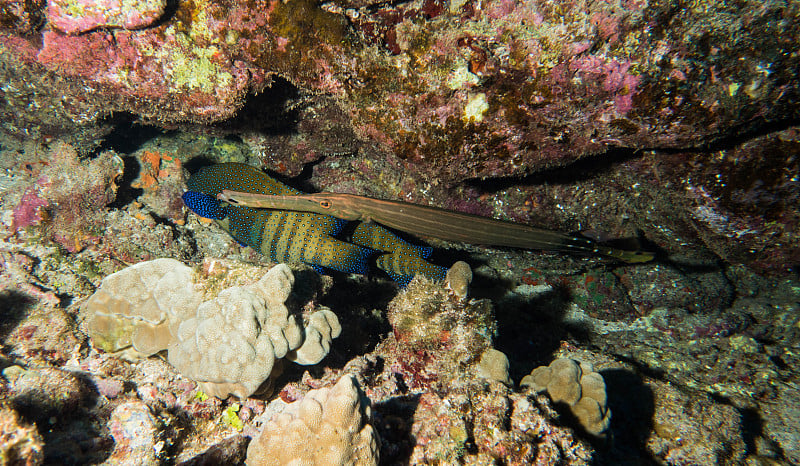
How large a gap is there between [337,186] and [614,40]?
437 cm

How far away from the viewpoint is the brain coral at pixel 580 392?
3189 mm

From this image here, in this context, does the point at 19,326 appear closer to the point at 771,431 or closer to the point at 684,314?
the point at 771,431

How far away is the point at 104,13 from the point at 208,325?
3317 millimetres

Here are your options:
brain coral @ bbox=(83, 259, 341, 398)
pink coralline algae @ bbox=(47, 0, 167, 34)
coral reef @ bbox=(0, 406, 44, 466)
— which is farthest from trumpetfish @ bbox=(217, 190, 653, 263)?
coral reef @ bbox=(0, 406, 44, 466)

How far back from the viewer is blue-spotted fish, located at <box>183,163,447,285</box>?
466 cm

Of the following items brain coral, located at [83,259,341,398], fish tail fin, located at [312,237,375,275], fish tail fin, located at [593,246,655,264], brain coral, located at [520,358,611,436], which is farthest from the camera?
fish tail fin, located at [312,237,375,275]

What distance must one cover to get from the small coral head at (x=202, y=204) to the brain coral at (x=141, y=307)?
158cm

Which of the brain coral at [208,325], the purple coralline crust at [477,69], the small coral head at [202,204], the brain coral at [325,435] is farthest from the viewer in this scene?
the small coral head at [202,204]

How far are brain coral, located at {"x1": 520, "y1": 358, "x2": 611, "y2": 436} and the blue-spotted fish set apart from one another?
1.93 metres

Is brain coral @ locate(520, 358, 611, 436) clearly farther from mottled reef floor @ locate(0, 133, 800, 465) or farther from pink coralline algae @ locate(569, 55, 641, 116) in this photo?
pink coralline algae @ locate(569, 55, 641, 116)

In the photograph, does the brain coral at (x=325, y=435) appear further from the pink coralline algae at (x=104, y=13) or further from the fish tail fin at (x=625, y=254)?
the pink coralline algae at (x=104, y=13)

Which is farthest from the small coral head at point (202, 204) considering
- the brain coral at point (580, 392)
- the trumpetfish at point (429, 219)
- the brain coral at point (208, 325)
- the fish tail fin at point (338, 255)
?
the brain coral at point (580, 392)

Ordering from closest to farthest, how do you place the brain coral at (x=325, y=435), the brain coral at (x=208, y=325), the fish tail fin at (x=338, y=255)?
the brain coral at (x=325, y=435)
the brain coral at (x=208, y=325)
the fish tail fin at (x=338, y=255)

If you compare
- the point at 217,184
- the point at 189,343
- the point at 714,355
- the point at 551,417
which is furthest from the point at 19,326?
the point at 714,355
